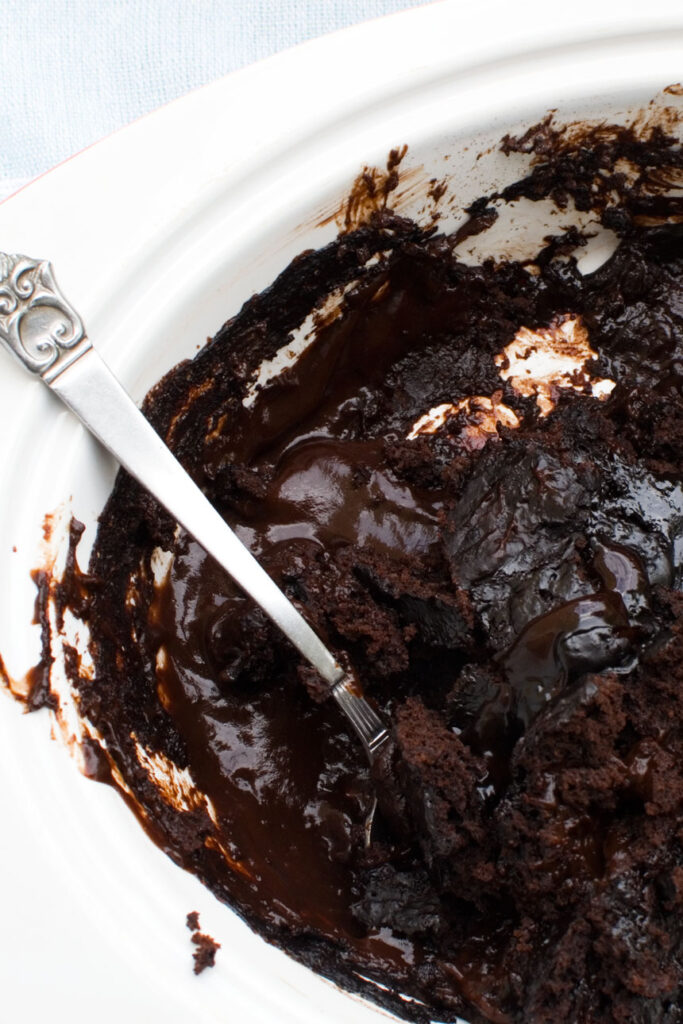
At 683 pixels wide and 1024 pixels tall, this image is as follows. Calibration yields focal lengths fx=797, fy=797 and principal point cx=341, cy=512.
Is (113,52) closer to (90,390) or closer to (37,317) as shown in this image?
(37,317)

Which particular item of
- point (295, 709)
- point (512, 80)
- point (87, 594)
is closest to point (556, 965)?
point (295, 709)

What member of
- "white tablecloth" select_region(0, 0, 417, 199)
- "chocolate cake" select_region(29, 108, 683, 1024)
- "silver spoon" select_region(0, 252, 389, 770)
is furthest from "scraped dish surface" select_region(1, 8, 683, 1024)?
"white tablecloth" select_region(0, 0, 417, 199)

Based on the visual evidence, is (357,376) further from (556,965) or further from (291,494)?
(556,965)

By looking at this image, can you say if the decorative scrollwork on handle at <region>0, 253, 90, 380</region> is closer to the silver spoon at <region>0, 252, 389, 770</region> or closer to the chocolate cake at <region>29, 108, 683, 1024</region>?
the silver spoon at <region>0, 252, 389, 770</region>

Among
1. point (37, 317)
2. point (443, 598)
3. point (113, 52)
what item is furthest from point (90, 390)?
point (113, 52)

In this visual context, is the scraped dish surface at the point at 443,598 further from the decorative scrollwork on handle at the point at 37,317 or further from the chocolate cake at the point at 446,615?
the decorative scrollwork on handle at the point at 37,317
